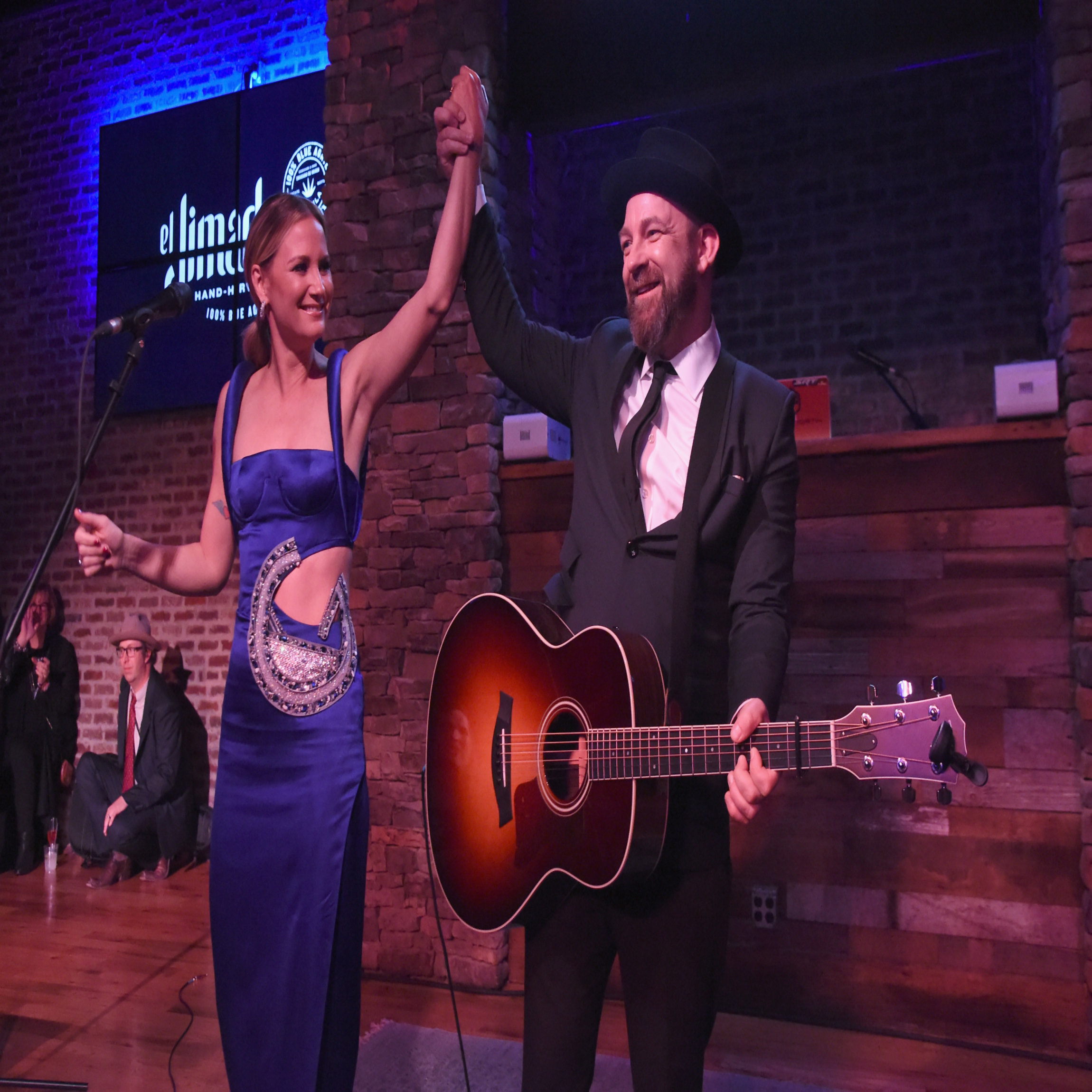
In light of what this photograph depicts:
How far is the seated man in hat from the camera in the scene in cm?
535

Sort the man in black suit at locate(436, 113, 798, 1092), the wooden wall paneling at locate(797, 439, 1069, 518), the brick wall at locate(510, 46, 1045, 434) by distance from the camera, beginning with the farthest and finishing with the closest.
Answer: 1. the brick wall at locate(510, 46, 1045, 434)
2. the wooden wall paneling at locate(797, 439, 1069, 518)
3. the man in black suit at locate(436, 113, 798, 1092)

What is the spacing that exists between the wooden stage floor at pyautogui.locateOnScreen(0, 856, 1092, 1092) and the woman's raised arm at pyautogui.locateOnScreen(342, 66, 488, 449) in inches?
87.9

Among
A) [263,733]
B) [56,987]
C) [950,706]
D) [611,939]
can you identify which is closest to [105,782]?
[56,987]

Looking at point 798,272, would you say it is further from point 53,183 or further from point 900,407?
point 53,183

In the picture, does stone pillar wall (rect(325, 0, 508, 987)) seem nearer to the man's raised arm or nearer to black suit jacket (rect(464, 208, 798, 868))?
the man's raised arm

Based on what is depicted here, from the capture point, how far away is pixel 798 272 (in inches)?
193

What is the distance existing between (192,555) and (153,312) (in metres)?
0.60

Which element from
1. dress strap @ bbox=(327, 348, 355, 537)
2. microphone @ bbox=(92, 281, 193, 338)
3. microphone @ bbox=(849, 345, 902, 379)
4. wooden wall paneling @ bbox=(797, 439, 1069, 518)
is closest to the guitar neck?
dress strap @ bbox=(327, 348, 355, 537)

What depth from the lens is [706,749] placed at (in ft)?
4.58

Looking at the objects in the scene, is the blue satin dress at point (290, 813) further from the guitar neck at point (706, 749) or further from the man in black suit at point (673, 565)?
the guitar neck at point (706, 749)

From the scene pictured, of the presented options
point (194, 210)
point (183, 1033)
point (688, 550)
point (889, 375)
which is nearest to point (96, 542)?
point (688, 550)

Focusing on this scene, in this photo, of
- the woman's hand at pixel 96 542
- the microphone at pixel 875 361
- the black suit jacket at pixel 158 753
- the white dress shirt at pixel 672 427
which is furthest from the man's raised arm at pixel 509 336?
the black suit jacket at pixel 158 753

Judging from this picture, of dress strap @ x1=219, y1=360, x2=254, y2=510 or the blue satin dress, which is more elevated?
dress strap @ x1=219, y1=360, x2=254, y2=510

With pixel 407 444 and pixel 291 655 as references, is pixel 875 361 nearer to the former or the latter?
pixel 407 444
